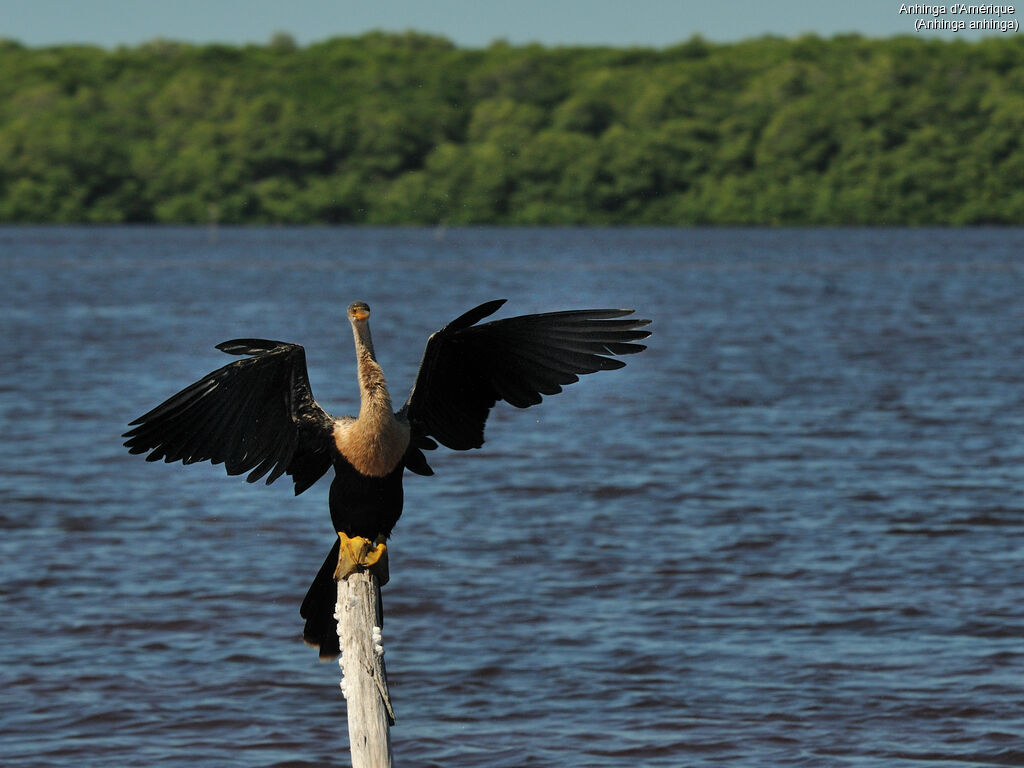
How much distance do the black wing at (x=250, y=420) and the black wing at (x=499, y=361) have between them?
1.41 ft

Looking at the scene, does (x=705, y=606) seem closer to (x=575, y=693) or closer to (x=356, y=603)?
(x=575, y=693)

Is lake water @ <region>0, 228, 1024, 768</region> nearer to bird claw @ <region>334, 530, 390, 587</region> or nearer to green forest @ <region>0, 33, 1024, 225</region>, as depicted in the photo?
bird claw @ <region>334, 530, 390, 587</region>

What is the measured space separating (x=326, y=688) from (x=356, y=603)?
5.65 meters

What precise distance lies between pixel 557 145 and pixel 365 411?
15659 cm

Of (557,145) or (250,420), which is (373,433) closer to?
(250,420)

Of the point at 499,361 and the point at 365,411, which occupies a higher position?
the point at 499,361

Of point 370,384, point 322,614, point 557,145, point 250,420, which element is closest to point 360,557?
point 322,614

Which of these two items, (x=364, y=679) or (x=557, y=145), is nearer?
(x=364, y=679)

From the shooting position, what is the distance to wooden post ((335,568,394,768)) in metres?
6.11

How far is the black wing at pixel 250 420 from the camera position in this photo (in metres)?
6.55

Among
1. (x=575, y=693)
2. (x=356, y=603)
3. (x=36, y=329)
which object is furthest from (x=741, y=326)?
(x=356, y=603)

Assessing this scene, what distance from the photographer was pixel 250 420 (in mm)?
6684

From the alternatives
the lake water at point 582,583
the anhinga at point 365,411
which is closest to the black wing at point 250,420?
the anhinga at point 365,411

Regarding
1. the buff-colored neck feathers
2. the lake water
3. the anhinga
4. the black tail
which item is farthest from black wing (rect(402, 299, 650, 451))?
the lake water
